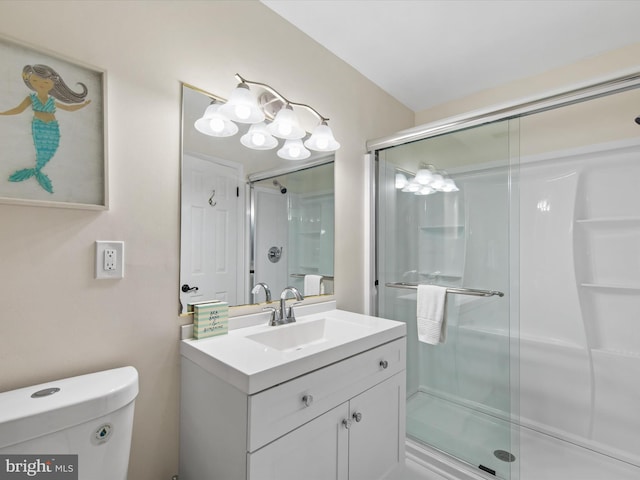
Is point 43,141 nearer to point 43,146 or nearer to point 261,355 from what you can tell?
point 43,146

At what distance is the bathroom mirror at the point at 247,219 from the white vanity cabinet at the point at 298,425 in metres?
0.38

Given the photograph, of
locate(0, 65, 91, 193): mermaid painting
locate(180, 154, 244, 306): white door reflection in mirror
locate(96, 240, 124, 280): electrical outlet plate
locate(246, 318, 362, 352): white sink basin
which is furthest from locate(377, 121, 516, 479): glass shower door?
locate(0, 65, 91, 193): mermaid painting

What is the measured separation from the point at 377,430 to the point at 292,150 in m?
1.38

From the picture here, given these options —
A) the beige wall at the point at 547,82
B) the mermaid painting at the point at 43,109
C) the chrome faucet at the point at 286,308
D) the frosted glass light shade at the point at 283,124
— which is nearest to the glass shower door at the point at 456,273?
the beige wall at the point at 547,82

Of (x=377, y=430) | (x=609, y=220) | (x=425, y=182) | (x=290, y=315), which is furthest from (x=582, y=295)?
(x=290, y=315)

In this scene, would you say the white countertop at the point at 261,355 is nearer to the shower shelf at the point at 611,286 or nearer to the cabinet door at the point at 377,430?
the cabinet door at the point at 377,430

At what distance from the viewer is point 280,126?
4.83ft

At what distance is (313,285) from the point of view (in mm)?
1821

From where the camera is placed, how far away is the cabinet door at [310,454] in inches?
37.7

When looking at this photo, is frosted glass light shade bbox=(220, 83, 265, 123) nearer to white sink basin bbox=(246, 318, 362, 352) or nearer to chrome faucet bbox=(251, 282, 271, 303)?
chrome faucet bbox=(251, 282, 271, 303)

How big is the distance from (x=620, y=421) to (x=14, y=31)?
126 inches

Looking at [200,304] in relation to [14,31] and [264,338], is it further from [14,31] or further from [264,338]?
[14,31]

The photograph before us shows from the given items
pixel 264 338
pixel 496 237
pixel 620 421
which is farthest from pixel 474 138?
pixel 620 421

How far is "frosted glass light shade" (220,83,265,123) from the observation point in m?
1.27
